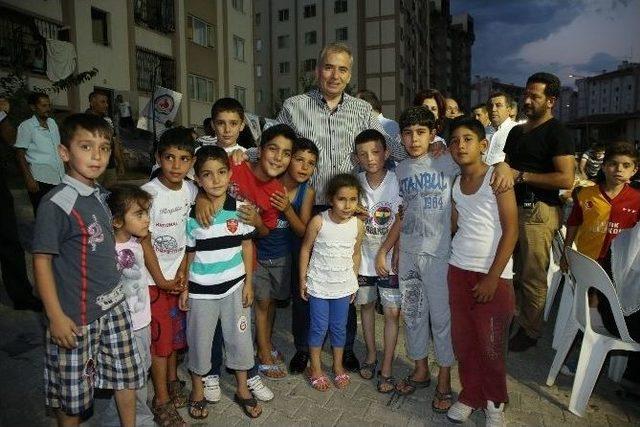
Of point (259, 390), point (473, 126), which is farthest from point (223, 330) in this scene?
point (473, 126)

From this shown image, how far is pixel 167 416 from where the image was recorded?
298 centimetres

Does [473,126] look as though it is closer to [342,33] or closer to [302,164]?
[302,164]

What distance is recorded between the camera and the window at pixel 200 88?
862 inches

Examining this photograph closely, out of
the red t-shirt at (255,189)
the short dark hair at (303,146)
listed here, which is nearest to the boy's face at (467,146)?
the short dark hair at (303,146)

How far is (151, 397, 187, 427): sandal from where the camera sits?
117 inches

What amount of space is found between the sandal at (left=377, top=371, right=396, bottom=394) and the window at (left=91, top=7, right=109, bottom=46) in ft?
58.7

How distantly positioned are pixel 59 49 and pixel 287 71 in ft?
110

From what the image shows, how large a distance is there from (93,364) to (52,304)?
1.46ft

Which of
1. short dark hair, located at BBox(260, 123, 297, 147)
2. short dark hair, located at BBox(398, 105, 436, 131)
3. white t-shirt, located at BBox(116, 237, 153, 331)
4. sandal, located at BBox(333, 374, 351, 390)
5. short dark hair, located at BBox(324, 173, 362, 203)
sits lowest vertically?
sandal, located at BBox(333, 374, 351, 390)

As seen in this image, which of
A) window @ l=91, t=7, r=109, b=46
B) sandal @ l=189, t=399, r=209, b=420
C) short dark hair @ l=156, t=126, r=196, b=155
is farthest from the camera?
window @ l=91, t=7, r=109, b=46

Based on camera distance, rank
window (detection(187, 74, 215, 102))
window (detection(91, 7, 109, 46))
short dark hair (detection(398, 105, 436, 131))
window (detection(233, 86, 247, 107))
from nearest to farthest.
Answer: short dark hair (detection(398, 105, 436, 131)) < window (detection(91, 7, 109, 46)) < window (detection(187, 74, 215, 102)) < window (detection(233, 86, 247, 107))

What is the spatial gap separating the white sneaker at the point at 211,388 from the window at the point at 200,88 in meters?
20.5

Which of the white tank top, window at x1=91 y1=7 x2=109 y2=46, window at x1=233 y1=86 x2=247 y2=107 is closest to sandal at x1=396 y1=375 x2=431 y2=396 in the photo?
the white tank top

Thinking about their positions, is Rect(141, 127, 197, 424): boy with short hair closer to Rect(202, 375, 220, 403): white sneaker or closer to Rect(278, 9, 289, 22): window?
Rect(202, 375, 220, 403): white sneaker
